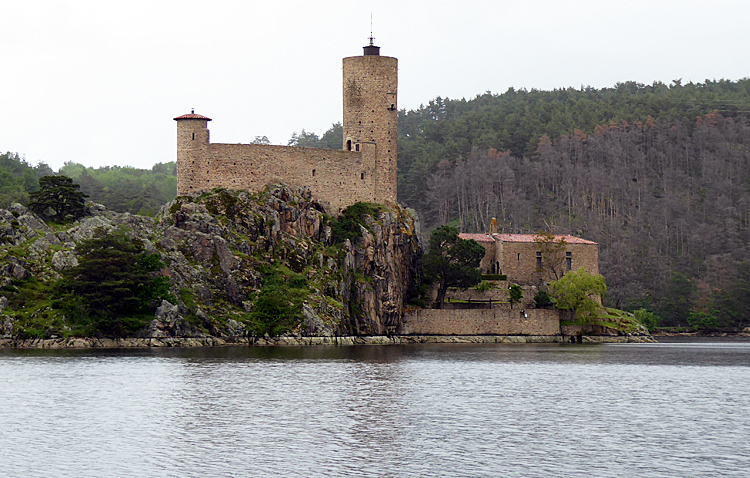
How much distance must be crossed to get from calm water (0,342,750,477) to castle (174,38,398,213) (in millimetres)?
22077

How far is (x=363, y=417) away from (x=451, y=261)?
54.7m

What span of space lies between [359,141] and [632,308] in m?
48.3

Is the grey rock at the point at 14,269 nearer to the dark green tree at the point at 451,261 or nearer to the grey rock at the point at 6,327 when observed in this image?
the grey rock at the point at 6,327

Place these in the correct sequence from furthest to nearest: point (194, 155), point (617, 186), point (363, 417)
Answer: point (617, 186)
point (194, 155)
point (363, 417)

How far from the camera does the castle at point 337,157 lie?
3297 inches

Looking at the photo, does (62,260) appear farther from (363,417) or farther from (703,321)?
(703,321)

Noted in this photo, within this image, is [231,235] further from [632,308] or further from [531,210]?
[531,210]

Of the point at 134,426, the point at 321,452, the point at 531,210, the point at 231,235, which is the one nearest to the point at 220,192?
the point at 231,235

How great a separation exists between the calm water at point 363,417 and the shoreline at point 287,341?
4.64 m

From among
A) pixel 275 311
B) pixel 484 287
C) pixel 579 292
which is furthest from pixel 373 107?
pixel 579 292

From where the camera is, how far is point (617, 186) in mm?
153500

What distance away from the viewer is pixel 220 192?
8288 centimetres

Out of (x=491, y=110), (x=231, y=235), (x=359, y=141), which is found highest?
(x=491, y=110)

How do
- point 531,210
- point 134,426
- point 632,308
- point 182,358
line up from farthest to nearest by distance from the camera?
point 531,210 → point 632,308 → point 182,358 → point 134,426
